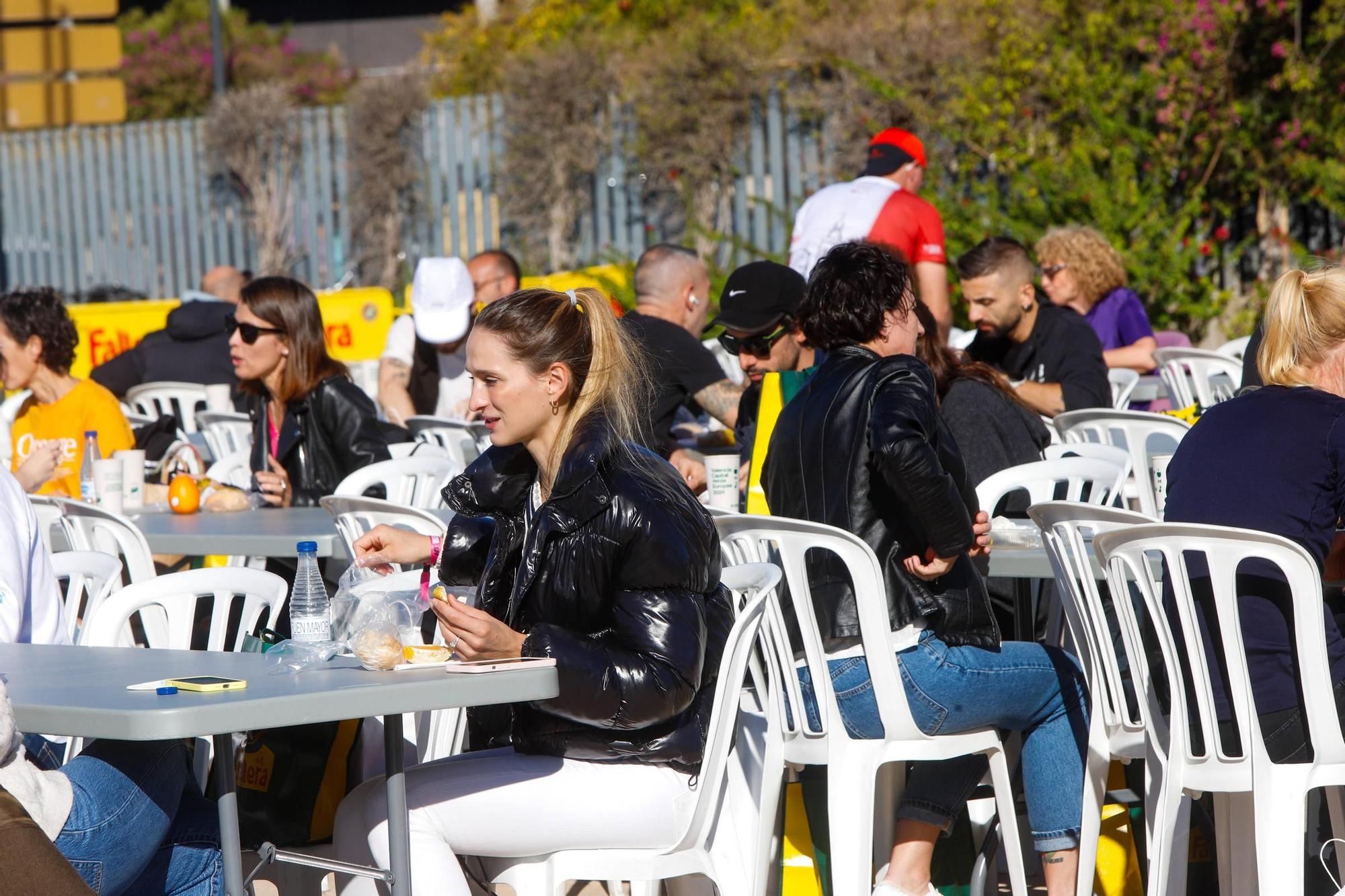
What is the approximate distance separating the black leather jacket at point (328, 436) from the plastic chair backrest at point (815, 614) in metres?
2.09

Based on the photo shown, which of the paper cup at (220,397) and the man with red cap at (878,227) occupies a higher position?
the man with red cap at (878,227)

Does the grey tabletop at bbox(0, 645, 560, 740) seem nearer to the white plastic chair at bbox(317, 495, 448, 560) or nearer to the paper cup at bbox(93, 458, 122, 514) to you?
the white plastic chair at bbox(317, 495, 448, 560)

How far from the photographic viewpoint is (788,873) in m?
3.51

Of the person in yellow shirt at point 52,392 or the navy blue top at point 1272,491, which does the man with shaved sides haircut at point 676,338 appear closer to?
the person in yellow shirt at point 52,392

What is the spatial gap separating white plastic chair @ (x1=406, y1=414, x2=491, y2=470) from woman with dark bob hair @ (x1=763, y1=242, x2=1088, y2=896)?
9.16ft

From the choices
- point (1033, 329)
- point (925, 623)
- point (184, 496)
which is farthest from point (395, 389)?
point (925, 623)

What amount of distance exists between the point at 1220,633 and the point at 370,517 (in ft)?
7.19

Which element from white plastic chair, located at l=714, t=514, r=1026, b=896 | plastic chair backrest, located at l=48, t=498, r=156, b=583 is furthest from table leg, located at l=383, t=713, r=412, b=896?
plastic chair backrest, located at l=48, t=498, r=156, b=583

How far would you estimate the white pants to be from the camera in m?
2.76

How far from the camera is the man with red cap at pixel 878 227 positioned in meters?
6.40

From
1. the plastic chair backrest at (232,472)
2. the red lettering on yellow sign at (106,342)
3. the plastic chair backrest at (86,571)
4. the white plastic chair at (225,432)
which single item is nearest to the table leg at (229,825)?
the plastic chair backrest at (86,571)

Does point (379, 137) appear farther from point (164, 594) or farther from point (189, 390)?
point (164, 594)

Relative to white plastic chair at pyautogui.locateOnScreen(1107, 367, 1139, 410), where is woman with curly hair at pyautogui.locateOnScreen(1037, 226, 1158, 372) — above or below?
above

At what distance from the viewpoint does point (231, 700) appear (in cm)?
228
